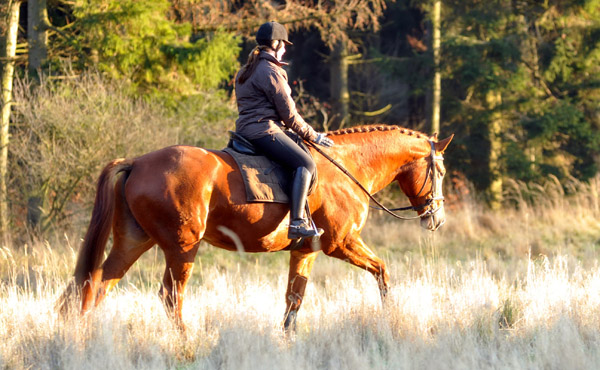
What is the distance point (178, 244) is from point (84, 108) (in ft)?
24.4

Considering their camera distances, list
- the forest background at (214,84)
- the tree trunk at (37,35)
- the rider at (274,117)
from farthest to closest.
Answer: the tree trunk at (37,35) → the forest background at (214,84) → the rider at (274,117)

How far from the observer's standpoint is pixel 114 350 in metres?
5.60

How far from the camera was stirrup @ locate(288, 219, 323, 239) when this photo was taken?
6359 mm

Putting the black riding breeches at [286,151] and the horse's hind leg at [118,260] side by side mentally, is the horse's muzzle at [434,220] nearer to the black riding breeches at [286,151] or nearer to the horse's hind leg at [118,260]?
the black riding breeches at [286,151]

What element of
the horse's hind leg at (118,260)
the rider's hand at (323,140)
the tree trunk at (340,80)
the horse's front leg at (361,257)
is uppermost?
the rider's hand at (323,140)

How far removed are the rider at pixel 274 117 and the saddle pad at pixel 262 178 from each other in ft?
0.28

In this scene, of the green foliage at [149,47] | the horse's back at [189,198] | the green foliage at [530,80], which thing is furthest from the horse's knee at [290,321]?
the green foliage at [530,80]

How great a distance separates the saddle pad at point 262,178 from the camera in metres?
6.29

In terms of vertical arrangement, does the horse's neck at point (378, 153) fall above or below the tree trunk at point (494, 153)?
above

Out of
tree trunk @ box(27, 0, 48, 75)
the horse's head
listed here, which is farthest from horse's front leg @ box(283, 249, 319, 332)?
tree trunk @ box(27, 0, 48, 75)

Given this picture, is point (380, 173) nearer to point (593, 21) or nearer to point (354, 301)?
point (354, 301)

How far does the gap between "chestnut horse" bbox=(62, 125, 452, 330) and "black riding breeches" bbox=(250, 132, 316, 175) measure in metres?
0.33

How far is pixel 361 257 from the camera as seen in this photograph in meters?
6.90

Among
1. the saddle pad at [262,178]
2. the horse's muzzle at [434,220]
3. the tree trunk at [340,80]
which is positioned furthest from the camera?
the tree trunk at [340,80]
